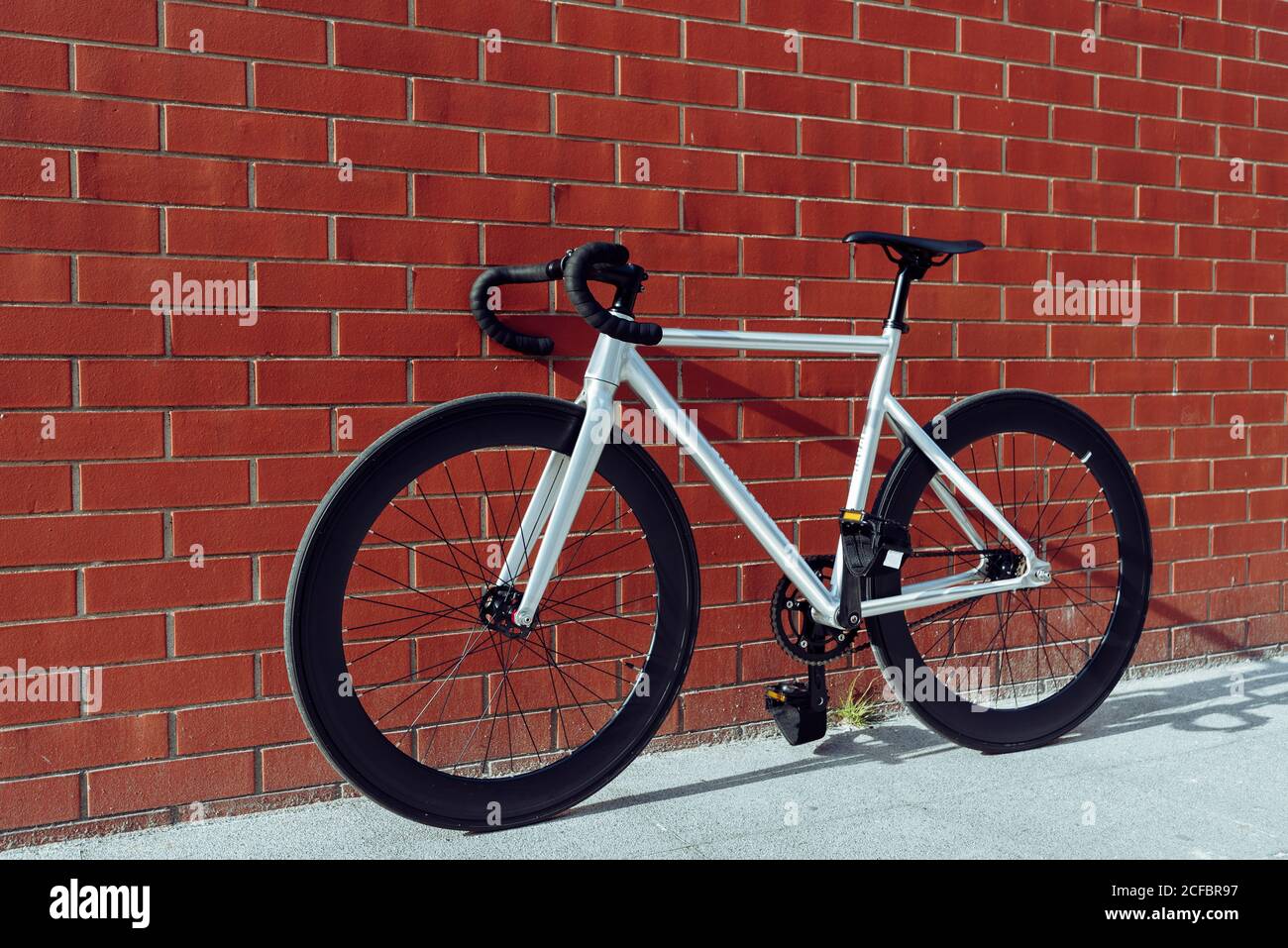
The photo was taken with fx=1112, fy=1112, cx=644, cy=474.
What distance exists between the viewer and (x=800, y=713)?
2.85 meters

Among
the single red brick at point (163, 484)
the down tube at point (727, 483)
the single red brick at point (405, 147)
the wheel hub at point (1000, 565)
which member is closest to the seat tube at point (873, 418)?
the down tube at point (727, 483)

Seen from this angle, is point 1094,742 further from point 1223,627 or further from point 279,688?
point 279,688

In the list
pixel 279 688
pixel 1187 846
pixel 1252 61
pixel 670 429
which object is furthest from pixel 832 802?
pixel 1252 61

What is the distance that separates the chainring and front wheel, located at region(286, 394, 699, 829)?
0.73 feet

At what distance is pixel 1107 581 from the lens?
11.9 ft

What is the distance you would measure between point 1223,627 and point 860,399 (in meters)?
1.70

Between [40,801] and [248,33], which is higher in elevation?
[248,33]

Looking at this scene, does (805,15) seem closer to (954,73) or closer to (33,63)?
(954,73)

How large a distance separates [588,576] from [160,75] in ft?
5.00

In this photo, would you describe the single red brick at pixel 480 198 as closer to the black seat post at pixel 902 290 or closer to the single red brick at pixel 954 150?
the black seat post at pixel 902 290

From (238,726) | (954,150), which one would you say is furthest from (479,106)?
(238,726)

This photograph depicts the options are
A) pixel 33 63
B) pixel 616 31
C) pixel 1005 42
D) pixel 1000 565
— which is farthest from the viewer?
pixel 1005 42

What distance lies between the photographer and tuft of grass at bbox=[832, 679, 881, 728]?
3.21 metres

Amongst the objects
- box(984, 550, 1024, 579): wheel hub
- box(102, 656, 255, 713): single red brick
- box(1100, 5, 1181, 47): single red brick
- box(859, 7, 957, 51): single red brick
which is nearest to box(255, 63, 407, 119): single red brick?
box(102, 656, 255, 713): single red brick
